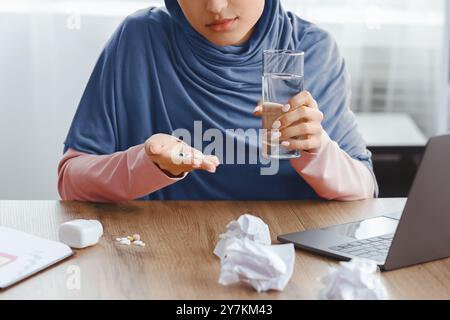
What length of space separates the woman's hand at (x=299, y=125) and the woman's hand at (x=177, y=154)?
0.13 m

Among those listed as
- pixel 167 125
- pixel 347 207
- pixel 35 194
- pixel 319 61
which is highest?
pixel 319 61

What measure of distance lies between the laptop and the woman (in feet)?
1.06

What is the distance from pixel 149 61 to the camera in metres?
1.94

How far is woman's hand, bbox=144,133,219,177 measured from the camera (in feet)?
5.02

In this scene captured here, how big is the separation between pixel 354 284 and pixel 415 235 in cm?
21

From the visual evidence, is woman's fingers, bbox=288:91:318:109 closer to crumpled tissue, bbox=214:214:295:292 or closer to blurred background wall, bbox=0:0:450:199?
crumpled tissue, bbox=214:214:295:292

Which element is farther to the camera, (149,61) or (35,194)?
(35,194)

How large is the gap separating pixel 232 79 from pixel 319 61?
0.22 metres

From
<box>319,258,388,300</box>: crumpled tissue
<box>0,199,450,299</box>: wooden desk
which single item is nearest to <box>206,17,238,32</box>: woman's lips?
<box>0,199,450,299</box>: wooden desk

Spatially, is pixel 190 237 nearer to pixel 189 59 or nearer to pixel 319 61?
pixel 189 59

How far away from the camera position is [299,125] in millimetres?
1588

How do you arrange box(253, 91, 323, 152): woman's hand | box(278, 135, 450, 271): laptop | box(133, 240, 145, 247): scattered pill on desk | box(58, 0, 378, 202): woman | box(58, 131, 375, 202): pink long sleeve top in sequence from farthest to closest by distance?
box(58, 0, 378, 202): woman
box(58, 131, 375, 202): pink long sleeve top
box(253, 91, 323, 152): woman's hand
box(133, 240, 145, 247): scattered pill on desk
box(278, 135, 450, 271): laptop
